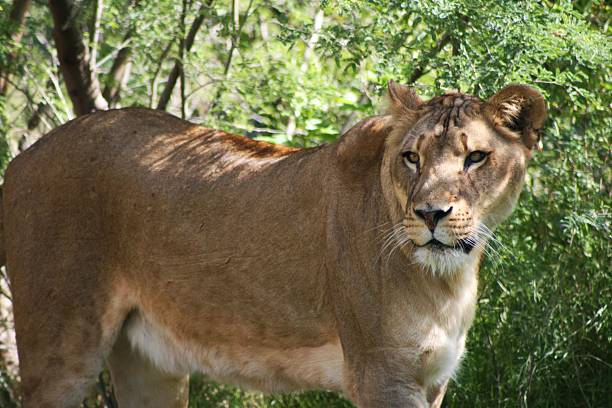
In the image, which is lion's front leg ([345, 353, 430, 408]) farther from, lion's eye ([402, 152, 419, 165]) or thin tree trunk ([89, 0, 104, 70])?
thin tree trunk ([89, 0, 104, 70])

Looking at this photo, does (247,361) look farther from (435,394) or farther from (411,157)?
(411,157)

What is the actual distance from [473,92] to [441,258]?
1377 mm

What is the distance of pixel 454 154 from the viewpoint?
3703 mm

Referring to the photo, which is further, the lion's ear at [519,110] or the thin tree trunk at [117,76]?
the thin tree trunk at [117,76]

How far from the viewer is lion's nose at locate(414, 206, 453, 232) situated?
3559 mm

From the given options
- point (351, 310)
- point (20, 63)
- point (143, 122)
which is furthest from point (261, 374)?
point (20, 63)

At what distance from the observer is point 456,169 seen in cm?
367

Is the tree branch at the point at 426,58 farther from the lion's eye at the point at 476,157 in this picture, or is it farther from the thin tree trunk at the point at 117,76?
the thin tree trunk at the point at 117,76

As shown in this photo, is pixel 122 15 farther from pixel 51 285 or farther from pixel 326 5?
pixel 51 285

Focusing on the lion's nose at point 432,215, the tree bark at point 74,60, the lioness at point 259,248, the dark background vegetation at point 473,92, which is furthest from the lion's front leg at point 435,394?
the tree bark at point 74,60

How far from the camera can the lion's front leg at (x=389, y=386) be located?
12.8ft

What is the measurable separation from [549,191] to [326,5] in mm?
1693

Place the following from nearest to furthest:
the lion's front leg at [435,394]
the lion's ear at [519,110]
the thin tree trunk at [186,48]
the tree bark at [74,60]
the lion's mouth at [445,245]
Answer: the lion's mouth at [445,245] → the lion's ear at [519,110] → the lion's front leg at [435,394] → the tree bark at [74,60] → the thin tree trunk at [186,48]

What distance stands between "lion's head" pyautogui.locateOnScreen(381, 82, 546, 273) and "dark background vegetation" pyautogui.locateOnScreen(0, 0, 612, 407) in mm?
761
